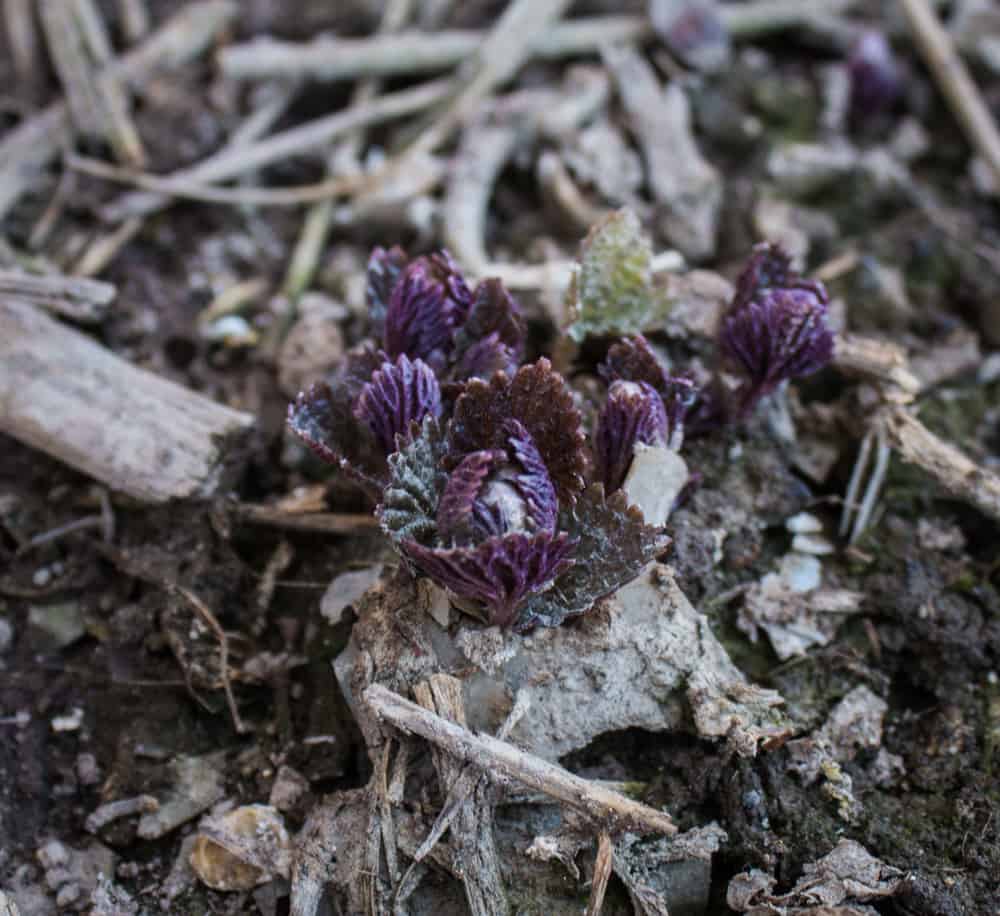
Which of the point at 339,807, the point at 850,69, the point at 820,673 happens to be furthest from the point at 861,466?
the point at 850,69

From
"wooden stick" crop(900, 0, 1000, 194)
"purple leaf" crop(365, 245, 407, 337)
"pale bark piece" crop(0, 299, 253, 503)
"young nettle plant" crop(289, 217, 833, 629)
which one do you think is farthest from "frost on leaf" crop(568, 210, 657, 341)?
"wooden stick" crop(900, 0, 1000, 194)

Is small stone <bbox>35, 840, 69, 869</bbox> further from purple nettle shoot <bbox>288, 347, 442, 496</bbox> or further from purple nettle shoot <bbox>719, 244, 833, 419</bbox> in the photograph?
purple nettle shoot <bbox>719, 244, 833, 419</bbox>

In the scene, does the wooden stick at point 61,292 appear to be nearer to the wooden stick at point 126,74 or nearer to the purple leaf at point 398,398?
the wooden stick at point 126,74

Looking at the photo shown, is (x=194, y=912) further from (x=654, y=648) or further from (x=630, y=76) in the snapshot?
(x=630, y=76)

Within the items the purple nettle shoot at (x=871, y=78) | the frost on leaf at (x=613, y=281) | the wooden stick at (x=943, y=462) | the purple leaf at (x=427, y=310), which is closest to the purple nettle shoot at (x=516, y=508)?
the purple leaf at (x=427, y=310)

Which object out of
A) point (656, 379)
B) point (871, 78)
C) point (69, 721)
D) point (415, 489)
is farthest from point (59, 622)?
point (871, 78)

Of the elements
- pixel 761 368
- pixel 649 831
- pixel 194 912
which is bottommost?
pixel 194 912
